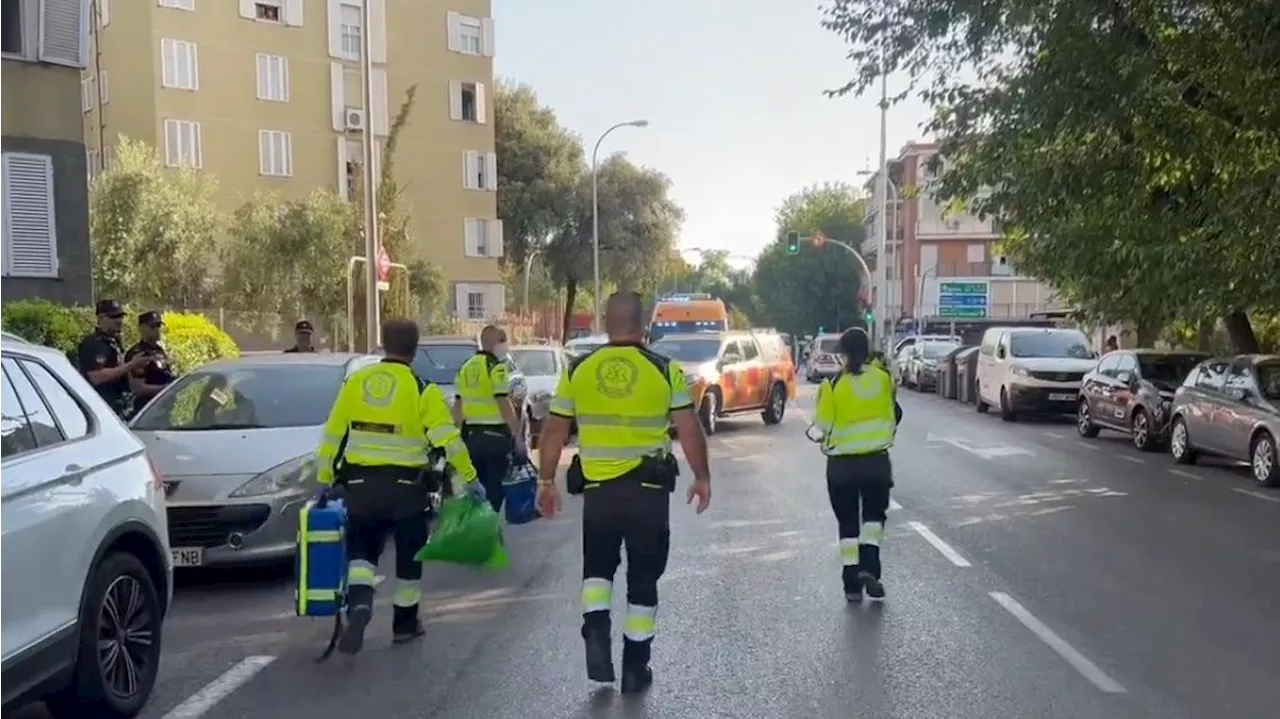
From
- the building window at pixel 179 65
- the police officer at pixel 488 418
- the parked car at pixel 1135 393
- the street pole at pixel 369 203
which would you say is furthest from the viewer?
the building window at pixel 179 65

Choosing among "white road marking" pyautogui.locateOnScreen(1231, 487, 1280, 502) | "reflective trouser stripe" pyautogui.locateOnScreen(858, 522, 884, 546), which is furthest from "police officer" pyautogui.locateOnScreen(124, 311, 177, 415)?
"white road marking" pyautogui.locateOnScreen(1231, 487, 1280, 502)

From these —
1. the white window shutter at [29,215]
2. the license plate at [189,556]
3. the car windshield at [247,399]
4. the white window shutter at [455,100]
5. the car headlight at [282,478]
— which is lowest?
the license plate at [189,556]

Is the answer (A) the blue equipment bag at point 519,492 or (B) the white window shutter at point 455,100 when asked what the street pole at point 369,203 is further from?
(B) the white window shutter at point 455,100

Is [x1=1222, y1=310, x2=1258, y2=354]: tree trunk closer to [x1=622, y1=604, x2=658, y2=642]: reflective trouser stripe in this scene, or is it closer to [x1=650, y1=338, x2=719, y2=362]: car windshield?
[x1=650, y1=338, x2=719, y2=362]: car windshield

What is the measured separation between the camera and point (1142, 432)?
18922 millimetres

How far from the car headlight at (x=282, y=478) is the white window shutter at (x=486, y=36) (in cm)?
3844

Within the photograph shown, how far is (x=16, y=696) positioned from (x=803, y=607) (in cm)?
468

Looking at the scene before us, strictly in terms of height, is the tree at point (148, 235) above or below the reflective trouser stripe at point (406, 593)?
above

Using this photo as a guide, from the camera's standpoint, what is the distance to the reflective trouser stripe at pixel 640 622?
19.7ft

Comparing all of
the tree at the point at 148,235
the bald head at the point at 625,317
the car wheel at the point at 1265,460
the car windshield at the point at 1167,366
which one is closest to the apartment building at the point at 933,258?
the tree at the point at 148,235

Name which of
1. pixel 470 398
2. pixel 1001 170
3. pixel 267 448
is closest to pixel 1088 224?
pixel 1001 170

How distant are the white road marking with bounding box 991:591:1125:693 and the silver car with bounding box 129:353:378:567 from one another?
15.5 feet

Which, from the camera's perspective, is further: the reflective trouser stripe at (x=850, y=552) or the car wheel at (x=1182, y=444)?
the car wheel at (x=1182, y=444)

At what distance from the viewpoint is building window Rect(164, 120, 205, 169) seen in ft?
123
